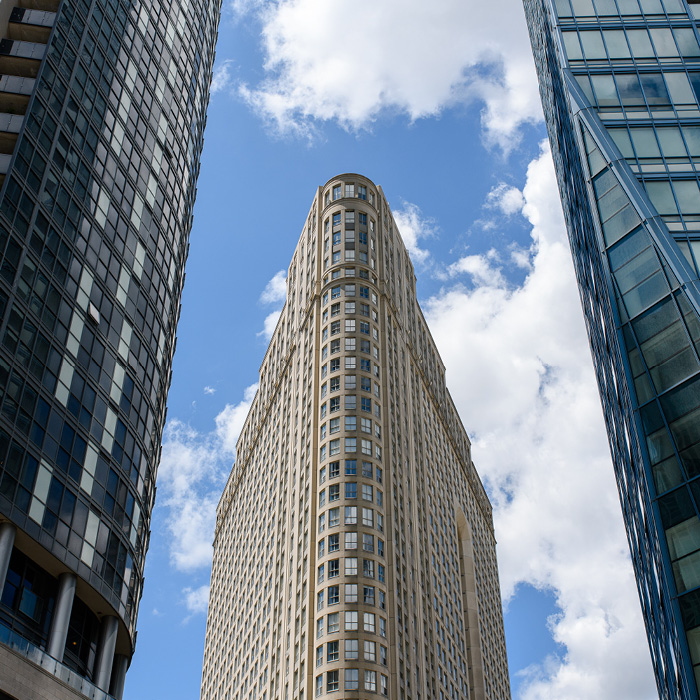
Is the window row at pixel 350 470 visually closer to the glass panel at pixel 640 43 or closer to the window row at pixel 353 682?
the window row at pixel 353 682

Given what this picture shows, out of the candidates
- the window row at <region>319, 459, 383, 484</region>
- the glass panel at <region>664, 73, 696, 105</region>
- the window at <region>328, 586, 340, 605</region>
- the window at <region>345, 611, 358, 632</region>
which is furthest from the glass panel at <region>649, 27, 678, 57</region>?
the window at <region>328, 586, 340, 605</region>

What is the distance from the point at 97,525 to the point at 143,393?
1144 cm

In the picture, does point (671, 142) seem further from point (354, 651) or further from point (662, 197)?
point (354, 651)

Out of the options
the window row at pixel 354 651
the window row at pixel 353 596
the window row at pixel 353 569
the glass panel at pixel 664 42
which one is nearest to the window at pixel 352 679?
the window row at pixel 354 651

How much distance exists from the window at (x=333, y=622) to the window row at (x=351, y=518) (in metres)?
10.0

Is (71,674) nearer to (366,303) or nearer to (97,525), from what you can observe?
(97,525)

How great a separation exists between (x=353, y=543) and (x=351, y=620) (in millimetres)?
8372

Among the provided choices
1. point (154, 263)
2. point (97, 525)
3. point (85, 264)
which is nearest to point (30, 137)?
point (85, 264)

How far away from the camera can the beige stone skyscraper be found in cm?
8669

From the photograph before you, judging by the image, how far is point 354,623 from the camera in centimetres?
8331

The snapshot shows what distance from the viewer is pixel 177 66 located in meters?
75.2

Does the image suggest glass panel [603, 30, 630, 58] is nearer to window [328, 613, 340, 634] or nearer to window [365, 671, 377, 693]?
window [328, 613, 340, 634]

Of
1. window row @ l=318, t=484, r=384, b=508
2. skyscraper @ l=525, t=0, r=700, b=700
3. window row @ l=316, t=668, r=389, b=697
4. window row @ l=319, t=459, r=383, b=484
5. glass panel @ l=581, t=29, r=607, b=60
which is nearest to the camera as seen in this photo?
skyscraper @ l=525, t=0, r=700, b=700

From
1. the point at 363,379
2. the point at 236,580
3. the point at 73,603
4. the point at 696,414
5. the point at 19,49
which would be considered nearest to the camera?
the point at 696,414
